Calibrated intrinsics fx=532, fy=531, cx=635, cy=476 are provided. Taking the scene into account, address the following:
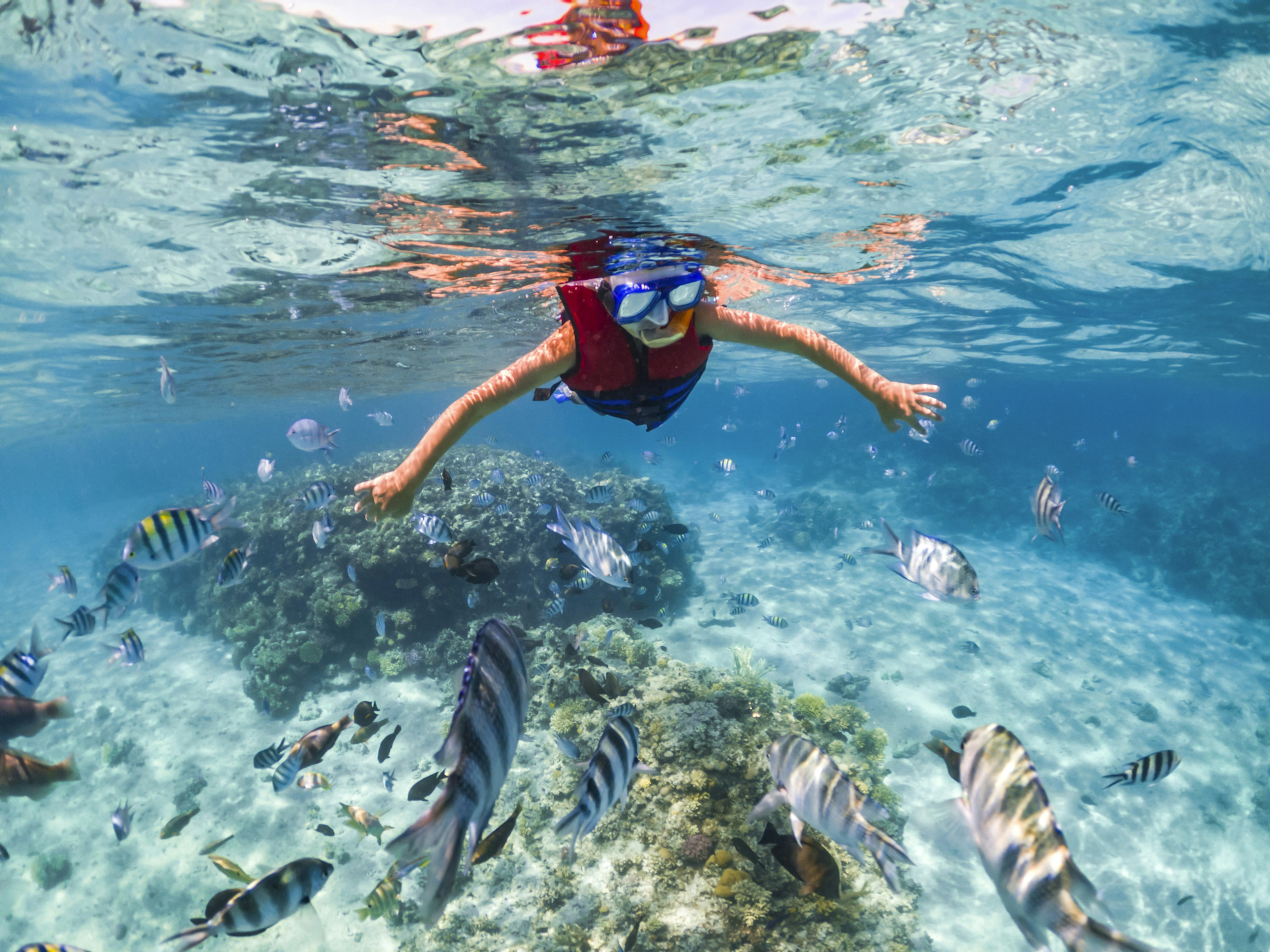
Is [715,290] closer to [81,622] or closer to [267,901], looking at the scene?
[81,622]

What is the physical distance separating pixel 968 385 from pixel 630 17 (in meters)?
53.7

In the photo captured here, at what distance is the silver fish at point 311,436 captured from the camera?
28.3 feet

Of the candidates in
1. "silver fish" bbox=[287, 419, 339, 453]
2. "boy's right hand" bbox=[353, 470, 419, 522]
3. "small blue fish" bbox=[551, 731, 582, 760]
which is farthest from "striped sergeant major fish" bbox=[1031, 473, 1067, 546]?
"silver fish" bbox=[287, 419, 339, 453]

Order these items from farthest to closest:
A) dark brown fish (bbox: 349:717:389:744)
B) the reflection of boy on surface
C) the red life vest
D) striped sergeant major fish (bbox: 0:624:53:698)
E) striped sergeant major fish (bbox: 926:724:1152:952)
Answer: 1. dark brown fish (bbox: 349:717:389:744)
2. striped sergeant major fish (bbox: 0:624:53:698)
3. the red life vest
4. the reflection of boy on surface
5. striped sergeant major fish (bbox: 926:724:1152:952)

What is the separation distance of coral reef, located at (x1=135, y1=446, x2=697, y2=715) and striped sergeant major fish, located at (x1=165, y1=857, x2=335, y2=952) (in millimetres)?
7672

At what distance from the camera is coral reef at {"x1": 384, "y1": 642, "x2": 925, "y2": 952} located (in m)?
5.29

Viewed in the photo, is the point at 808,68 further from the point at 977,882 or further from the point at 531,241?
the point at 977,882

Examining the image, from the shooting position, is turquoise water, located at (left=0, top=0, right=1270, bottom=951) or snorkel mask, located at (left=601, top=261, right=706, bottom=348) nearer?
snorkel mask, located at (left=601, top=261, right=706, bottom=348)

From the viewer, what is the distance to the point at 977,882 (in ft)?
26.6

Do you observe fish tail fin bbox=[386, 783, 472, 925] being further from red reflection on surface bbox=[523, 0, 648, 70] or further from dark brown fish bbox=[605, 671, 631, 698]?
red reflection on surface bbox=[523, 0, 648, 70]

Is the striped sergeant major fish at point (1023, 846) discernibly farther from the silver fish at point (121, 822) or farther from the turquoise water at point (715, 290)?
the silver fish at point (121, 822)

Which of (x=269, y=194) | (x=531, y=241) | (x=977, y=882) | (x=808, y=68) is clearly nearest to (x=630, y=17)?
(x=808, y=68)

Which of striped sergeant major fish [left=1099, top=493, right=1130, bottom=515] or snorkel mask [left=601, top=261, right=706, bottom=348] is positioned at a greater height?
snorkel mask [left=601, top=261, right=706, bottom=348]

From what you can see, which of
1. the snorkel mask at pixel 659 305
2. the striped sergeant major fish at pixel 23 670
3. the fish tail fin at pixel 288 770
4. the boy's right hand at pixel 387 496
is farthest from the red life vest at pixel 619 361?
the striped sergeant major fish at pixel 23 670
